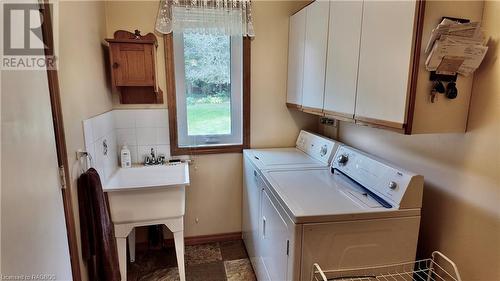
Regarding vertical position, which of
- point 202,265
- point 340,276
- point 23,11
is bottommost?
point 202,265

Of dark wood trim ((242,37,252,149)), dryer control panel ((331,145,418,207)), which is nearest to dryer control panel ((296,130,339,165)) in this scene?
dryer control panel ((331,145,418,207))

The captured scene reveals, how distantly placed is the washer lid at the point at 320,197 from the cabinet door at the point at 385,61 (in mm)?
410

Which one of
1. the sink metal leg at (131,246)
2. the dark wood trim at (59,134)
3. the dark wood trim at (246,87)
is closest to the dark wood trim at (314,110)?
the dark wood trim at (246,87)

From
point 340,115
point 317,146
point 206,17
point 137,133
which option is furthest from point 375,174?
point 137,133

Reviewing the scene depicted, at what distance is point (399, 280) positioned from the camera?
1.46m

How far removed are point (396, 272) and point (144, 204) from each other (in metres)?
1.55

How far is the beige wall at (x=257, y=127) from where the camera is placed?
251 cm

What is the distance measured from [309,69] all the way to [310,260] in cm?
136

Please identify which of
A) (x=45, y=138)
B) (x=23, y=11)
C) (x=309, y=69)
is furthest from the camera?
(x=309, y=69)

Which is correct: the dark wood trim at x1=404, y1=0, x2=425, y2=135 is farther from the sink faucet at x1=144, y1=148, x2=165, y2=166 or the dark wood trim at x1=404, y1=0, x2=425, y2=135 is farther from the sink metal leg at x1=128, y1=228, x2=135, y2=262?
the sink metal leg at x1=128, y1=228, x2=135, y2=262

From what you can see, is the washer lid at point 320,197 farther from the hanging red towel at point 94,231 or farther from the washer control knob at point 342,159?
the hanging red towel at point 94,231

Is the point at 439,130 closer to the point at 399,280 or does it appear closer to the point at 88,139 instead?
the point at 399,280

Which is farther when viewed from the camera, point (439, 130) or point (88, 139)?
point (88, 139)

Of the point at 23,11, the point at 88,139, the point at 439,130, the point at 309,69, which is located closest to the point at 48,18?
the point at 23,11
